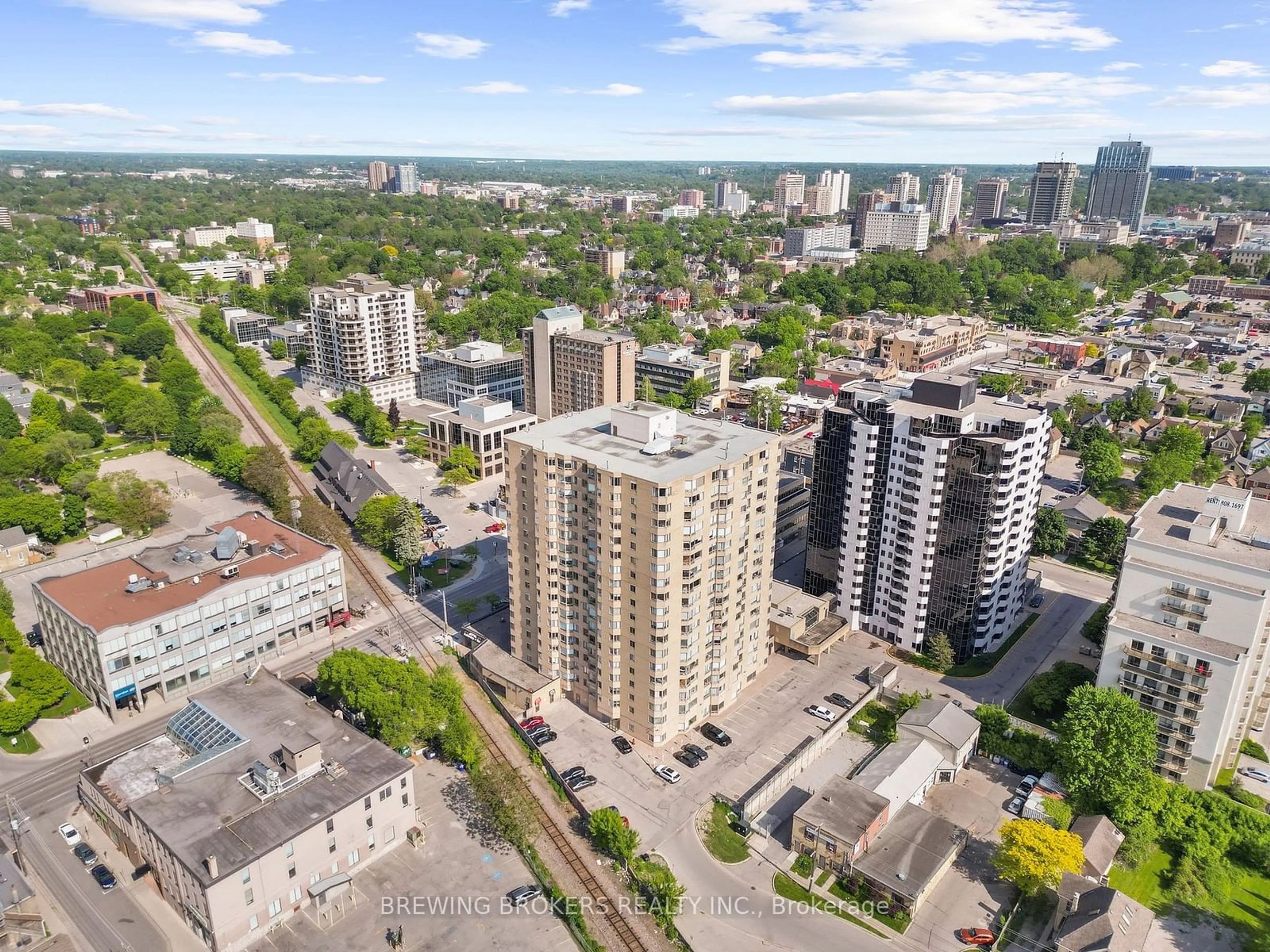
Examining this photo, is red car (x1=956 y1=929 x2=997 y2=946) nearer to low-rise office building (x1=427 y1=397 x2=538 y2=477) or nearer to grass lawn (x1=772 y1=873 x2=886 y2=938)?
grass lawn (x1=772 y1=873 x2=886 y2=938)

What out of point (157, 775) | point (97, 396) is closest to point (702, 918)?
point (157, 775)

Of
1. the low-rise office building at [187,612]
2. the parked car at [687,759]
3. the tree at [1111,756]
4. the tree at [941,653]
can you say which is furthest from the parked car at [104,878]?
the tree at [941,653]

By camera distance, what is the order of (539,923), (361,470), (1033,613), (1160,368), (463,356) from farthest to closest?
(1160,368)
(463,356)
(361,470)
(1033,613)
(539,923)

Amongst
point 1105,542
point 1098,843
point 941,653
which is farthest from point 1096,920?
point 1105,542

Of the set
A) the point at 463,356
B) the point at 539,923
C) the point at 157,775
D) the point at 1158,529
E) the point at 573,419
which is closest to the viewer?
the point at 539,923

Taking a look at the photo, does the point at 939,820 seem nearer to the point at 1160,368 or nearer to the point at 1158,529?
the point at 1158,529

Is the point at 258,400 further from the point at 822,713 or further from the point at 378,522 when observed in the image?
the point at 822,713

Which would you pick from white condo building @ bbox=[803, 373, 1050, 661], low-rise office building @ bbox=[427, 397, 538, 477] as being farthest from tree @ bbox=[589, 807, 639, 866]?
low-rise office building @ bbox=[427, 397, 538, 477]
